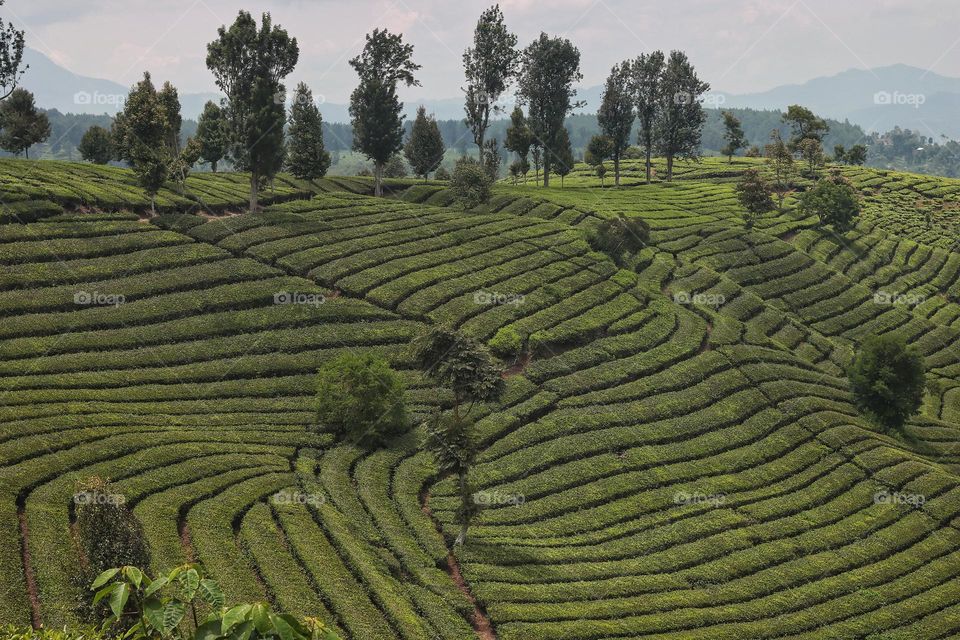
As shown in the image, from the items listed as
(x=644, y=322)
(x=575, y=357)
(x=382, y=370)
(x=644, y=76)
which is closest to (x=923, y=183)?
(x=644, y=76)

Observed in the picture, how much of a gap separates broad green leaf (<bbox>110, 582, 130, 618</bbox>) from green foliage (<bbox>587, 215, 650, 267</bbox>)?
6715 cm

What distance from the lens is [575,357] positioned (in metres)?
56.0

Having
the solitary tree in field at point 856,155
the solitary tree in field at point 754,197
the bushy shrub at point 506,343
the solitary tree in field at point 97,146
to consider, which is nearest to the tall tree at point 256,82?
the bushy shrub at point 506,343

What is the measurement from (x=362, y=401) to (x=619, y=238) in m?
40.1

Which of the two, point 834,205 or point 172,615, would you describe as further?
point 834,205

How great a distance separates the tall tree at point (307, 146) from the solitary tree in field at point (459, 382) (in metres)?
48.0

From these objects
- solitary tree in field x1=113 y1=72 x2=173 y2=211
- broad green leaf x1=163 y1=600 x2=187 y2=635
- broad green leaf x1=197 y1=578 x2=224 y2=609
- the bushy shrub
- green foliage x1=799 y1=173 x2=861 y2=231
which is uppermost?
solitary tree in field x1=113 y1=72 x2=173 y2=211

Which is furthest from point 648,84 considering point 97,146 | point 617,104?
point 97,146

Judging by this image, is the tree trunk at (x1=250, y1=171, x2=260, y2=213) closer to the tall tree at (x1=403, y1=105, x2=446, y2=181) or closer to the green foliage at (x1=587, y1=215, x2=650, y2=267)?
the green foliage at (x1=587, y1=215, x2=650, y2=267)

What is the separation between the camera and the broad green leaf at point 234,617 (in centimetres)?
962

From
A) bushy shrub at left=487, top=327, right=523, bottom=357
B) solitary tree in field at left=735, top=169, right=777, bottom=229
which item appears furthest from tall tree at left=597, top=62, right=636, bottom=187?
bushy shrub at left=487, top=327, right=523, bottom=357

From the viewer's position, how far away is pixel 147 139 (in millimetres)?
65125

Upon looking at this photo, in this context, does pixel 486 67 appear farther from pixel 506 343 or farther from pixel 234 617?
pixel 234 617

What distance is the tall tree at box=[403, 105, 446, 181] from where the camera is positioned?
4355 inches
